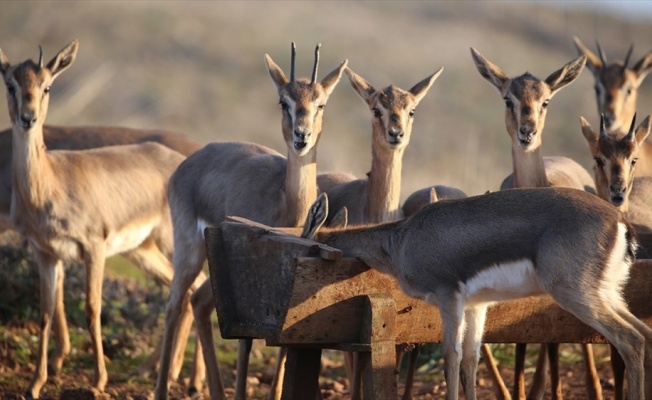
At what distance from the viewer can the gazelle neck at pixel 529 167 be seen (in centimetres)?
884

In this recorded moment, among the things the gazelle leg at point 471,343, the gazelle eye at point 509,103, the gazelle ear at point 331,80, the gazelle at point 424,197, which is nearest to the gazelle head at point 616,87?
the gazelle at point 424,197

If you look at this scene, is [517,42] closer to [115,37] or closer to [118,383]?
[115,37]

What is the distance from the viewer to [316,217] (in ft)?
22.9

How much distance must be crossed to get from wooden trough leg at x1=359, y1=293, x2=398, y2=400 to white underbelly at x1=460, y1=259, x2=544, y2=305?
0.50m

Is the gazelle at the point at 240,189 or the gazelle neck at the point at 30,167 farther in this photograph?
the gazelle neck at the point at 30,167

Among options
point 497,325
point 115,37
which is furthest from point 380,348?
point 115,37

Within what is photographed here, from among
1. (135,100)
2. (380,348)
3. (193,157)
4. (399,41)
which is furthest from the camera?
(399,41)

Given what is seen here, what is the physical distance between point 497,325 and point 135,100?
91.5ft

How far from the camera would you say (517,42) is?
168 feet

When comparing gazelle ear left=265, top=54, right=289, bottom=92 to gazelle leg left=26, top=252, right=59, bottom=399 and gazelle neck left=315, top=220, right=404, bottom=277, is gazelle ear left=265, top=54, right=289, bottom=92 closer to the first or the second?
gazelle neck left=315, top=220, right=404, bottom=277

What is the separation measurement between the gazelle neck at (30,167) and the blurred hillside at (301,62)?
34.0 feet

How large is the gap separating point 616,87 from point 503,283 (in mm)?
7865

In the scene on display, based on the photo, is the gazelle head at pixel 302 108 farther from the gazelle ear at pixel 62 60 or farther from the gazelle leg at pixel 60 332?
the gazelle leg at pixel 60 332

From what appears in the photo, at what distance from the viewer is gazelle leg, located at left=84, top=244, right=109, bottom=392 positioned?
9883mm
